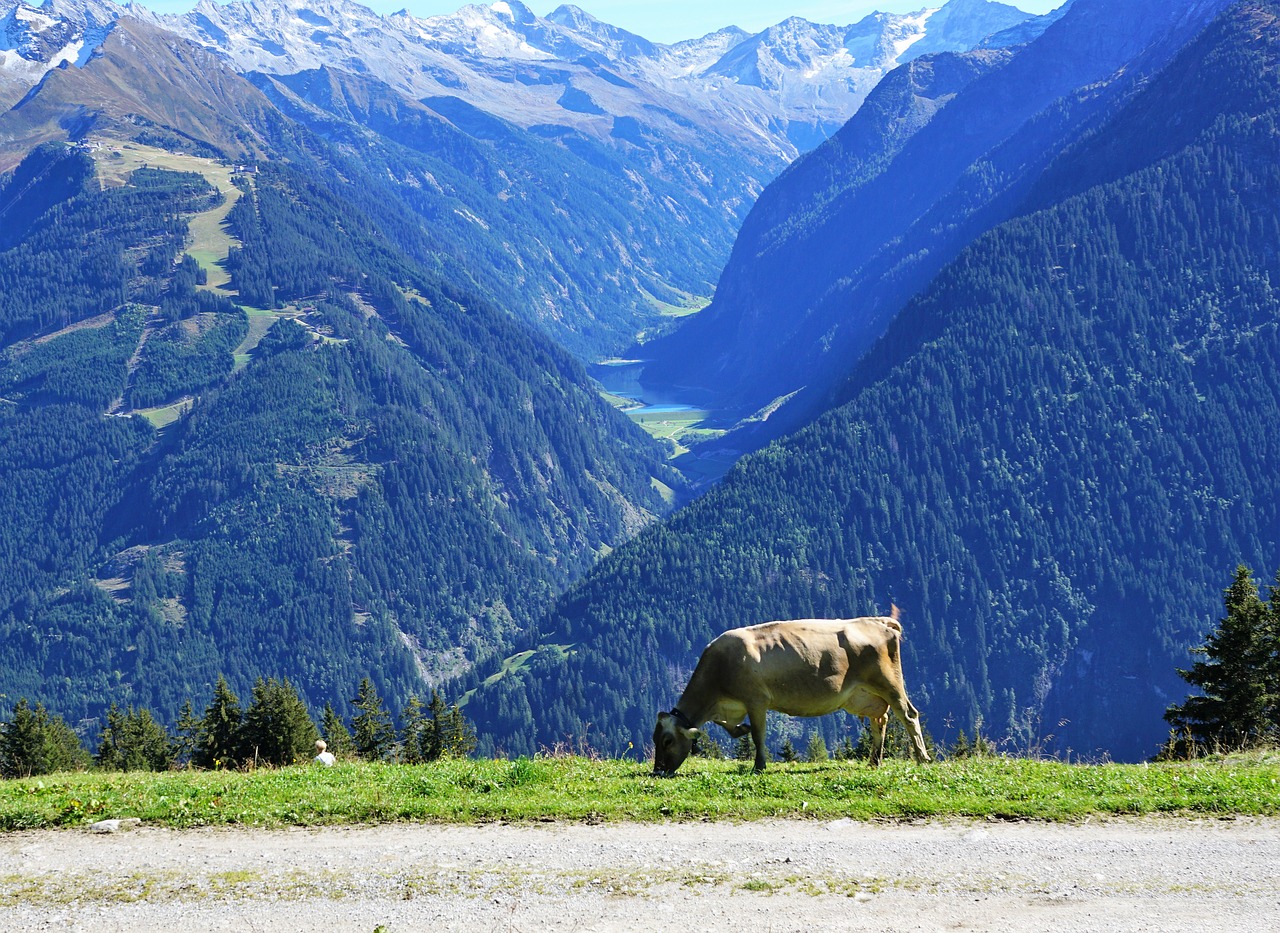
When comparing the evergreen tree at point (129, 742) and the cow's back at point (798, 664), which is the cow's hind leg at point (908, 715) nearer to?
the cow's back at point (798, 664)

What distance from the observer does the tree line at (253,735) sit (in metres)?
71.7

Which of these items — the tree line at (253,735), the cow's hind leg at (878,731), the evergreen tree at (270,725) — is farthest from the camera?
the tree line at (253,735)

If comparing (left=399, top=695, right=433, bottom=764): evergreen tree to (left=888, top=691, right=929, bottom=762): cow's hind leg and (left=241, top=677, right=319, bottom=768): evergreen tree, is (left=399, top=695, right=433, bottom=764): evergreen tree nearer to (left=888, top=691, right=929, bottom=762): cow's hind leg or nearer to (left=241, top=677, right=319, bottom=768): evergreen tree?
(left=241, top=677, right=319, bottom=768): evergreen tree

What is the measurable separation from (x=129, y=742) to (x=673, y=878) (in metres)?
101

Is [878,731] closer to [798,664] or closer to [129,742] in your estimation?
[798,664]

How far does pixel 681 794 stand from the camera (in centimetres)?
2494

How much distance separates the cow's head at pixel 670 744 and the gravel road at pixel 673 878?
4.10 meters

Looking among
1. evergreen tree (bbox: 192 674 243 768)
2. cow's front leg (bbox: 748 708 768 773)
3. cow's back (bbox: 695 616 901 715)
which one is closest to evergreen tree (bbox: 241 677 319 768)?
evergreen tree (bbox: 192 674 243 768)

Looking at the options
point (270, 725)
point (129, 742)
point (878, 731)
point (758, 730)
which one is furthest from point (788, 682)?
point (129, 742)

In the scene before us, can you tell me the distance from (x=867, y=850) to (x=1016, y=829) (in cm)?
315

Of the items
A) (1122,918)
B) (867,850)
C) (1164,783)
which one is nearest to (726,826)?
(867,850)

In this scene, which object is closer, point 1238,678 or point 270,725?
point 1238,678

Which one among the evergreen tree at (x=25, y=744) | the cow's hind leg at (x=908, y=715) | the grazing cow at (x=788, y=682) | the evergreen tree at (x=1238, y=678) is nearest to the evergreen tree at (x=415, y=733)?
the evergreen tree at (x=25, y=744)

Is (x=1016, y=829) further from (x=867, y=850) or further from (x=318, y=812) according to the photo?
(x=318, y=812)
